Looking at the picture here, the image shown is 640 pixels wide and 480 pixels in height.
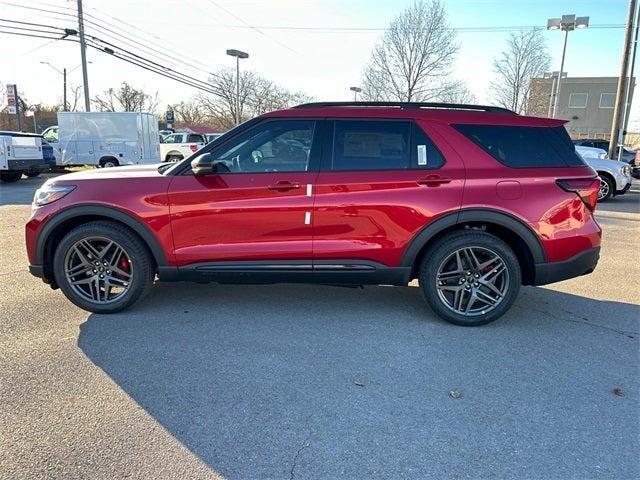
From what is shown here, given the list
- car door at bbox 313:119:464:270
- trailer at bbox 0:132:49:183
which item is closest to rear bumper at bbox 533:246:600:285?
car door at bbox 313:119:464:270

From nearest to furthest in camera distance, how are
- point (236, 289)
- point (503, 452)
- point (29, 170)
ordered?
point (503, 452) < point (236, 289) < point (29, 170)

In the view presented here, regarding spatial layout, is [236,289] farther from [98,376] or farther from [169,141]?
[169,141]

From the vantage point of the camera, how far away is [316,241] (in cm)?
388

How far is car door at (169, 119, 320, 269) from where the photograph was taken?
3.82 metres

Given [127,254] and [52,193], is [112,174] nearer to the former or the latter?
[52,193]

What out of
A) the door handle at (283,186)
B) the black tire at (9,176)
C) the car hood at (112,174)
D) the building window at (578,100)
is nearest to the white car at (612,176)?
the door handle at (283,186)

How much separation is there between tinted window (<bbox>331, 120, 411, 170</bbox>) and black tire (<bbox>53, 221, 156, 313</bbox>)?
73.3 inches

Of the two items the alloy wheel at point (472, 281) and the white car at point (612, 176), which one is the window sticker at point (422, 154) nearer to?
the alloy wheel at point (472, 281)

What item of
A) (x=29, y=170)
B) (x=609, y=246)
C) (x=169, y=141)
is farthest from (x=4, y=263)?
(x=169, y=141)

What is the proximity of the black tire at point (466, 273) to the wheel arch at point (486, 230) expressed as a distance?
81mm

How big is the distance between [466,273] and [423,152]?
3.68ft

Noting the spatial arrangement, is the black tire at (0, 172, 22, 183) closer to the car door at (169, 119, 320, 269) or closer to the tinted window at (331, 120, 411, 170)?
the car door at (169, 119, 320, 269)

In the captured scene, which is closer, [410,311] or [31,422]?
[31,422]

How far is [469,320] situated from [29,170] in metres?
16.2
